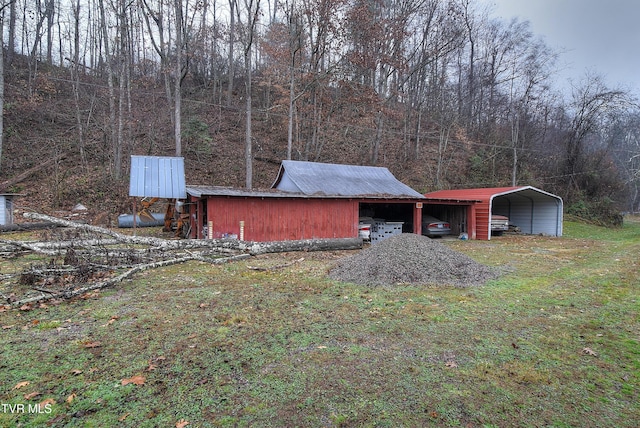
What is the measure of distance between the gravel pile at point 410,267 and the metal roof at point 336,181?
6.69 metres

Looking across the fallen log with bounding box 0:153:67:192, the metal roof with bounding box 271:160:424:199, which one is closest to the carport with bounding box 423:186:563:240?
the metal roof with bounding box 271:160:424:199

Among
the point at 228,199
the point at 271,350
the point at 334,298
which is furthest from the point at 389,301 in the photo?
the point at 228,199

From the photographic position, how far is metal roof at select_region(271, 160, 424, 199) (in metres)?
15.7

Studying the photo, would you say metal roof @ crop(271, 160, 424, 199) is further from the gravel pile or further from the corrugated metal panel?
the gravel pile

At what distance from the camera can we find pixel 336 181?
55.8 feet

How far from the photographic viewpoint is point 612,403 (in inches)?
108

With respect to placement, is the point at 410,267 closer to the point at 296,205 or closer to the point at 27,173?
the point at 296,205

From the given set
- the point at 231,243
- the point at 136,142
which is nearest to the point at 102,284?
the point at 231,243

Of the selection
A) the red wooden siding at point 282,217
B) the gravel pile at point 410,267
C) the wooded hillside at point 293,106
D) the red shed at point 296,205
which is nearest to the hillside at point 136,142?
the wooded hillside at point 293,106

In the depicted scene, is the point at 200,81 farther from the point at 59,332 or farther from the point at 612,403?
the point at 612,403

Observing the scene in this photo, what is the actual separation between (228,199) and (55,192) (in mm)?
12775

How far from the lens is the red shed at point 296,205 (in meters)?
12.0

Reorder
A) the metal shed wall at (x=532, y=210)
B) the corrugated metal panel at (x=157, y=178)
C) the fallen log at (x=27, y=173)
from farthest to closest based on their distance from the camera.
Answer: the metal shed wall at (x=532, y=210) < the fallen log at (x=27, y=173) < the corrugated metal panel at (x=157, y=178)

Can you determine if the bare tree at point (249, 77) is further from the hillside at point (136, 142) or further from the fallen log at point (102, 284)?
the fallen log at point (102, 284)
